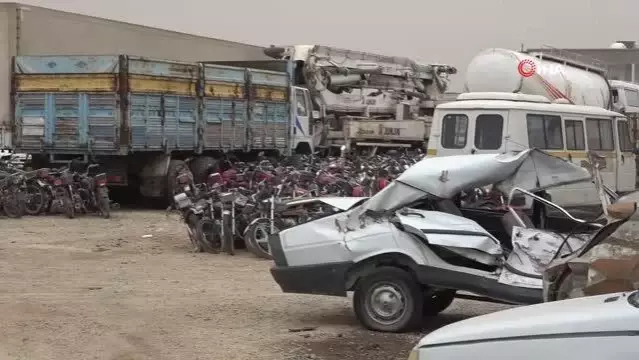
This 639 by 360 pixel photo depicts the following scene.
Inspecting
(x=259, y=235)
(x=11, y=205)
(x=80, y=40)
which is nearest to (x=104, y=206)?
(x=11, y=205)

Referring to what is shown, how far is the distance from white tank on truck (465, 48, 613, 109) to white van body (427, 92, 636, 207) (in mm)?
3265

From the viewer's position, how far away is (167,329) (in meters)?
7.33

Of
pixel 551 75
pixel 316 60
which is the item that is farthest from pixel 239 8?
pixel 551 75

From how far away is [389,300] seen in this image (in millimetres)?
7195

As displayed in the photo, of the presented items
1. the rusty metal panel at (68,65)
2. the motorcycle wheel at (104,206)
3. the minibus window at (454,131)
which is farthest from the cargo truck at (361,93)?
the minibus window at (454,131)

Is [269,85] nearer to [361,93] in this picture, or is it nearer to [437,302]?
[361,93]

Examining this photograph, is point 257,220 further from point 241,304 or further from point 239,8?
point 239,8

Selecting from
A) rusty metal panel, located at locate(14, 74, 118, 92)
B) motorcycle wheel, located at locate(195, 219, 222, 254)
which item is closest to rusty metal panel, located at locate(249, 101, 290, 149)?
rusty metal panel, located at locate(14, 74, 118, 92)

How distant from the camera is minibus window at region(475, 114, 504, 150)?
13.0 metres

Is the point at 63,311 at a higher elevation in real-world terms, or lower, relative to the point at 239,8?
lower

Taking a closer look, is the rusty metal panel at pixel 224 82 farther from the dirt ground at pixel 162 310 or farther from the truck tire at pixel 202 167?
the dirt ground at pixel 162 310

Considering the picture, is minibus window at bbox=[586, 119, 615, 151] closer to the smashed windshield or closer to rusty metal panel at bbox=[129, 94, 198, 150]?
rusty metal panel at bbox=[129, 94, 198, 150]

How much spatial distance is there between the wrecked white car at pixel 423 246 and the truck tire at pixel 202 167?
11.2 meters

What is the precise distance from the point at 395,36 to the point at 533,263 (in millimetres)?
35910
